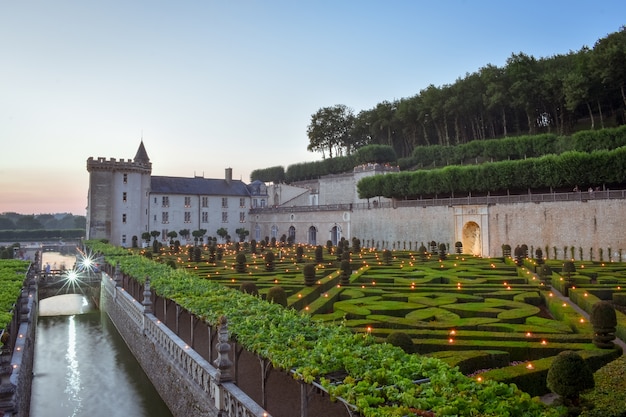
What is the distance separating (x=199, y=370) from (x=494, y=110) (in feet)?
201

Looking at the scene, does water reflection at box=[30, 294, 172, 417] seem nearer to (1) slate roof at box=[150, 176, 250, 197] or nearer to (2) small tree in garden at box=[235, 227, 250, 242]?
(1) slate roof at box=[150, 176, 250, 197]

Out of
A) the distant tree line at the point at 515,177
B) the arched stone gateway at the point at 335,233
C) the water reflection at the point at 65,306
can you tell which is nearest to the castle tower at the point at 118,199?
the water reflection at the point at 65,306

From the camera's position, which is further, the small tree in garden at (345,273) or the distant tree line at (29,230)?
the distant tree line at (29,230)

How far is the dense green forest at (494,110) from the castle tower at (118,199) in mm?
29839

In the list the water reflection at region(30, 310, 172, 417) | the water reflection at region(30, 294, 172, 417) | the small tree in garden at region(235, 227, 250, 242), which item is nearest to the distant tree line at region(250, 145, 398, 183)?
the small tree in garden at region(235, 227, 250, 242)

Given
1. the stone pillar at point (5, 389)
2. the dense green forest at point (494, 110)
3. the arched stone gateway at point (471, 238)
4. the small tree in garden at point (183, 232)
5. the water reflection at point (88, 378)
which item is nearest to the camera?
the stone pillar at point (5, 389)

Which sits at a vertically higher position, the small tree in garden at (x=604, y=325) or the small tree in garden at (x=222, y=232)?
the small tree in garden at (x=222, y=232)

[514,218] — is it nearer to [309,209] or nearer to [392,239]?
[392,239]

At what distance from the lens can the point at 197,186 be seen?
63781 mm

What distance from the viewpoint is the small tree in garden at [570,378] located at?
751 centimetres

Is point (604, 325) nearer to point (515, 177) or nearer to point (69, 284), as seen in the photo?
point (515, 177)

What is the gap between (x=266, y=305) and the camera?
40.3ft

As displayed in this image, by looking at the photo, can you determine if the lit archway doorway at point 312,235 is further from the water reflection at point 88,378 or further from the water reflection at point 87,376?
the water reflection at point 88,378

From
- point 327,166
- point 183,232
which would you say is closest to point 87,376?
Result: point 183,232
